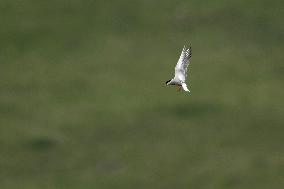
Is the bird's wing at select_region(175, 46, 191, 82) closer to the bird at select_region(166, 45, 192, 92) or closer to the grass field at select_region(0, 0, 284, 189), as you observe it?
the bird at select_region(166, 45, 192, 92)

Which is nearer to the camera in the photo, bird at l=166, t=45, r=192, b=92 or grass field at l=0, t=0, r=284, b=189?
bird at l=166, t=45, r=192, b=92

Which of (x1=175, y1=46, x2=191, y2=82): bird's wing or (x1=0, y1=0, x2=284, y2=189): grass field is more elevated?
(x1=0, y1=0, x2=284, y2=189): grass field

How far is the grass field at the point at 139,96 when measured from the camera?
288 feet

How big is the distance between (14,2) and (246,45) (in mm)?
32542

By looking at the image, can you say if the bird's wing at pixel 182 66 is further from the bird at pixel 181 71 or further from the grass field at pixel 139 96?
the grass field at pixel 139 96

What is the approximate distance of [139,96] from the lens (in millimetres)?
100000

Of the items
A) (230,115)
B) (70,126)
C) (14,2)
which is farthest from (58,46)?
(230,115)

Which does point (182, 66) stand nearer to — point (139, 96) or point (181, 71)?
point (181, 71)

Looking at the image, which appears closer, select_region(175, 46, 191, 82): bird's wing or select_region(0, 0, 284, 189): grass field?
select_region(175, 46, 191, 82): bird's wing

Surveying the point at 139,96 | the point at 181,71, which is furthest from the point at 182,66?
the point at 139,96

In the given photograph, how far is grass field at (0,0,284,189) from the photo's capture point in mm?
87812

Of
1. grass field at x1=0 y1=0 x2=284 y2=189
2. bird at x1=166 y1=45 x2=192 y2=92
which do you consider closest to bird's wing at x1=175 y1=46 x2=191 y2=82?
bird at x1=166 y1=45 x2=192 y2=92

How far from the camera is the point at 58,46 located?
11169cm

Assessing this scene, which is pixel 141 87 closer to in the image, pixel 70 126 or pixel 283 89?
pixel 70 126
